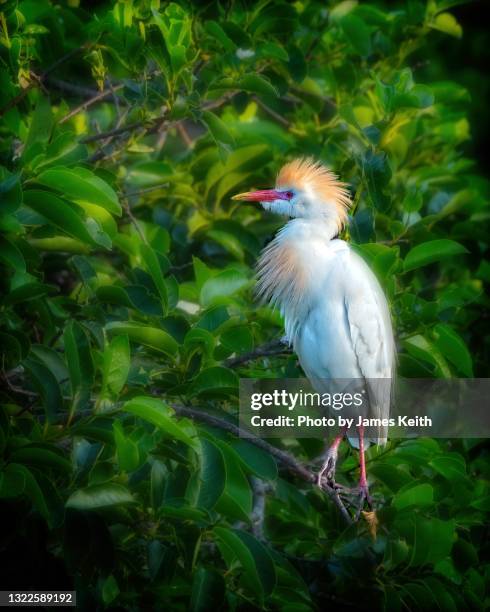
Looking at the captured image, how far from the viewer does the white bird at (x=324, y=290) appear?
2812mm

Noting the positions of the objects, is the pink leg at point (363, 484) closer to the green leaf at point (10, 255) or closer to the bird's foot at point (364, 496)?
the bird's foot at point (364, 496)

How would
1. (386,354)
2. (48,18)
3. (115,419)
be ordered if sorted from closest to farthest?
(115,419) < (386,354) < (48,18)

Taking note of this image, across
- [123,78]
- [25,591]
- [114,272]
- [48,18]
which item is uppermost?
[48,18]

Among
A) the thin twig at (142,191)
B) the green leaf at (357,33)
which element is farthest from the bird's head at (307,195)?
the green leaf at (357,33)

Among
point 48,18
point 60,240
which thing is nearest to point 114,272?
point 60,240

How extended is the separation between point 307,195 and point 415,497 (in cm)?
101

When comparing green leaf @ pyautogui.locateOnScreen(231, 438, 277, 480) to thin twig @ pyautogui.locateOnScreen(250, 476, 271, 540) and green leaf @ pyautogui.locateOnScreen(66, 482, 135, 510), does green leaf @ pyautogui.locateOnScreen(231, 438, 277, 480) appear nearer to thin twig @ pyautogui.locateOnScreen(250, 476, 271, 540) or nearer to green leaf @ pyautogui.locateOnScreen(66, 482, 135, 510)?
green leaf @ pyautogui.locateOnScreen(66, 482, 135, 510)

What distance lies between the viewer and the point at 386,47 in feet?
11.6

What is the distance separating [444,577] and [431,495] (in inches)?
9.4

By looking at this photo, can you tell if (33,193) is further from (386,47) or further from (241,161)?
(386,47)

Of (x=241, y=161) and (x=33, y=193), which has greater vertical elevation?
(x=241, y=161)

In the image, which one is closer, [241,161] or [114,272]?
[114,272]

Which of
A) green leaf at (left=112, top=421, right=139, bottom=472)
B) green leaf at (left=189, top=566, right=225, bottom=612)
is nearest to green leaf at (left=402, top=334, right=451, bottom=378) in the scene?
green leaf at (left=189, top=566, right=225, bottom=612)

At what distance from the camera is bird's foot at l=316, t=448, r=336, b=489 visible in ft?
8.35
